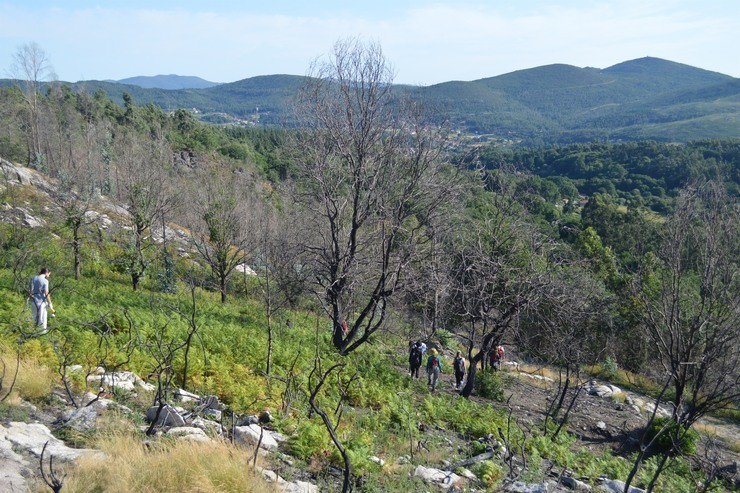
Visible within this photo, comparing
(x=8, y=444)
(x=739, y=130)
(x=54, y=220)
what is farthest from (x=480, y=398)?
(x=739, y=130)

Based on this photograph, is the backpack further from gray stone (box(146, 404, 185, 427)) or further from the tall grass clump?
the tall grass clump

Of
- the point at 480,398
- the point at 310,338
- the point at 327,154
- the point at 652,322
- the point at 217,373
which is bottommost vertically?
the point at 480,398

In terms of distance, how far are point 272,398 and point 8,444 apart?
11.7 ft

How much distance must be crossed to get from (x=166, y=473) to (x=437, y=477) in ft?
10.8

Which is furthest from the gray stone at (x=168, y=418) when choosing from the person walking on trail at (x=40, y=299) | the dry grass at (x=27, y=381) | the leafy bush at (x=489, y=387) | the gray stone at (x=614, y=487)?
the leafy bush at (x=489, y=387)

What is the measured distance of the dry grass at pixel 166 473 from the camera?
4.28m

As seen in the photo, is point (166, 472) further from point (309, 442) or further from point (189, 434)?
point (309, 442)

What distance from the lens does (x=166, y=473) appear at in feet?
14.5

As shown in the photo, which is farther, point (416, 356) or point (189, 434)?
point (416, 356)

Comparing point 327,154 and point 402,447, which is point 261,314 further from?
point 402,447

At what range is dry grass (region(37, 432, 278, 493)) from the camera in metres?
4.28

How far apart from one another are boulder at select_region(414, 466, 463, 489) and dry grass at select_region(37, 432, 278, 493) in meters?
2.22

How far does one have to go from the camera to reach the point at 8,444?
4.86 m

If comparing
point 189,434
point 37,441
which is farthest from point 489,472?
point 37,441
